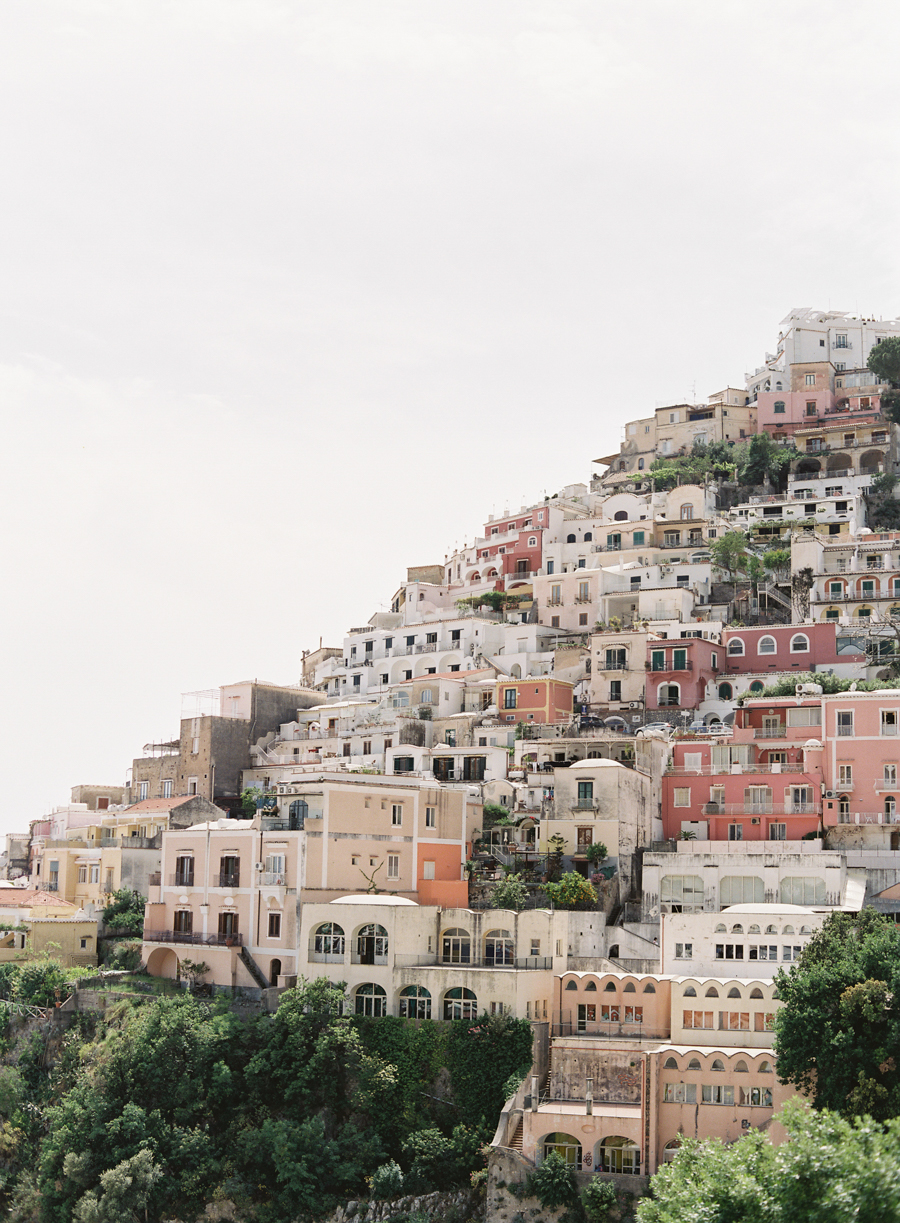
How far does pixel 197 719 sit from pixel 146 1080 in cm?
2746

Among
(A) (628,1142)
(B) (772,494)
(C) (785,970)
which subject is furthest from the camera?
(B) (772,494)

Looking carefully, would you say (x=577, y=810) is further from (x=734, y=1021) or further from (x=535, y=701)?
(x=535, y=701)

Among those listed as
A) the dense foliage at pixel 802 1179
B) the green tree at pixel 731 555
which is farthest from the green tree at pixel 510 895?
the green tree at pixel 731 555

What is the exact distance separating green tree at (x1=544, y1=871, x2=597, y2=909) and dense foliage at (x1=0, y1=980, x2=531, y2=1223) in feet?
19.5

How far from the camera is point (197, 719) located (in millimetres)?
68688

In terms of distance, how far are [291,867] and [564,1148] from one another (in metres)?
13.4

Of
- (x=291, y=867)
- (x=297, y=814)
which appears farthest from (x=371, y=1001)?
(x=297, y=814)

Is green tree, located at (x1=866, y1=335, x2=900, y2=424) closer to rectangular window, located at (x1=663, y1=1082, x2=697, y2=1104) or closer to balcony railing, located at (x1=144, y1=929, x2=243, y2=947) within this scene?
balcony railing, located at (x1=144, y1=929, x2=243, y2=947)

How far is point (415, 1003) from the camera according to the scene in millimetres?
41906

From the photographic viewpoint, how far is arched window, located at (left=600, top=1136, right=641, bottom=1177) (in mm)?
36781

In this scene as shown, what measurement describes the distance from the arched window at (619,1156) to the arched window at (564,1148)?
2.10 ft

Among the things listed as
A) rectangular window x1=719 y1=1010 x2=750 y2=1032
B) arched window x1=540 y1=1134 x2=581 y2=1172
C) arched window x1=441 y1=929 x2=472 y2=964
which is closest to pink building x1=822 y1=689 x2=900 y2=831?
rectangular window x1=719 y1=1010 x2=750 y2=1032

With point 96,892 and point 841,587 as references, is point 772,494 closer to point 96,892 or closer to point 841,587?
point 841,587

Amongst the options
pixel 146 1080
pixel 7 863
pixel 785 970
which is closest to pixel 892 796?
pixel 785 970
